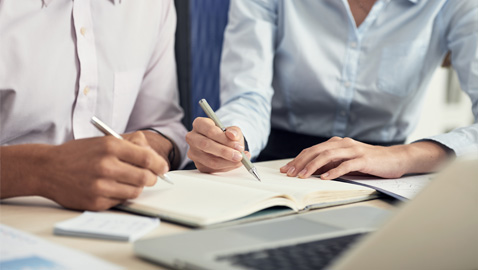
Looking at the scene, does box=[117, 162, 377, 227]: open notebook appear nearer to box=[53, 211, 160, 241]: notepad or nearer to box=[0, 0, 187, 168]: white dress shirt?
box=[53, 211, 160, 241]: notepad

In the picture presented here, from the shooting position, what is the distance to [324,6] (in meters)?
1.34

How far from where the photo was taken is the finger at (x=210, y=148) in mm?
881

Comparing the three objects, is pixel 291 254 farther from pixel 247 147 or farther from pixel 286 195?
pixel 247 147

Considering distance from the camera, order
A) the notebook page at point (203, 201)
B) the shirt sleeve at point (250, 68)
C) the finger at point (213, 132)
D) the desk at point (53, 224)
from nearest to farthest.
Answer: the desk at point (53, 224) → the notebook page at point (203, 201) → the finger at point (213, 132) → the shirt sleeve at point (250, 68)

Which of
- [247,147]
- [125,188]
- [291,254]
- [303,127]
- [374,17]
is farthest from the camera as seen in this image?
[303,127]

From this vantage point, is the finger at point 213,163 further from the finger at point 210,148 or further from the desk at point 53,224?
the desk at point 53,224

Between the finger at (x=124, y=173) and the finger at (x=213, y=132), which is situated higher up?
the finger at (x=124, y=173)

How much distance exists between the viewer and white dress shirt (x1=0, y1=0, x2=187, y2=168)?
1019mm

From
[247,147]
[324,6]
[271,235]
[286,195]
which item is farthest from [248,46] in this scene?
[271,235]

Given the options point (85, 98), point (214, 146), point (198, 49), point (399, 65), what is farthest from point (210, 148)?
point (198, 49)

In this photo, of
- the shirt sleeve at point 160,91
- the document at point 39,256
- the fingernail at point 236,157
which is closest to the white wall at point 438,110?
the shirt sleeve at point 160,91

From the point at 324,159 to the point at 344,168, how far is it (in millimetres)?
36

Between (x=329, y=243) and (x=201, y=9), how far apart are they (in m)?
1.25

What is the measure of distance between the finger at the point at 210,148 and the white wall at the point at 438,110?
2865mm
